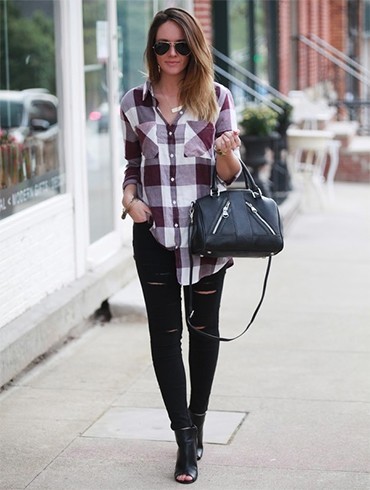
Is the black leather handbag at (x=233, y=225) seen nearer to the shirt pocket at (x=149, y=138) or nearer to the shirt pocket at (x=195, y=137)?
the shirt pocket at (x=195, y=137)

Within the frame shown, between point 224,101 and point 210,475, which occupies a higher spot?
point 224,101

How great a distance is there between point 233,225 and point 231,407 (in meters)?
1.46

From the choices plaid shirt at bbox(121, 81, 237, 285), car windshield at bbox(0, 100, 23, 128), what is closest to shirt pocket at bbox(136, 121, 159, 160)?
plaid shirt at bbox(121, 81, 237, 285)

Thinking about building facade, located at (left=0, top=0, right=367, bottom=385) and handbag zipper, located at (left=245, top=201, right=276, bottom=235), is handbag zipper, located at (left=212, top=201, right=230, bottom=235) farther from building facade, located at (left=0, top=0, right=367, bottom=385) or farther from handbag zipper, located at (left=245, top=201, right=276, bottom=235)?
building facade, located at (left=0, top=0, right=367, bottom=385)

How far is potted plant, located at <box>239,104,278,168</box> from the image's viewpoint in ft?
35.2

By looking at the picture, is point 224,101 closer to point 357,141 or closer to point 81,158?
point 81,158

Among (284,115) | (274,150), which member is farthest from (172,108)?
(284,115)

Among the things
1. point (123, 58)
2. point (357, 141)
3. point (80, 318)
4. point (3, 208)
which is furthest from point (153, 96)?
point (357, 141)

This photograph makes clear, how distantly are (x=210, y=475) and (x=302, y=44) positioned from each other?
597 inches

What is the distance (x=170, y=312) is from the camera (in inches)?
165

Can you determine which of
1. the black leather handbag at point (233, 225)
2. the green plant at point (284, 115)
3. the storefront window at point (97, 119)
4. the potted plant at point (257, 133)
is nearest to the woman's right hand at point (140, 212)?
the black leather handbag at point (233, 225)

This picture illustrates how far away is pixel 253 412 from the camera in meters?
5.18

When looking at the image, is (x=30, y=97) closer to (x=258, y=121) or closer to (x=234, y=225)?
(x=234, y=225)

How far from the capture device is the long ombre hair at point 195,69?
4066mm
